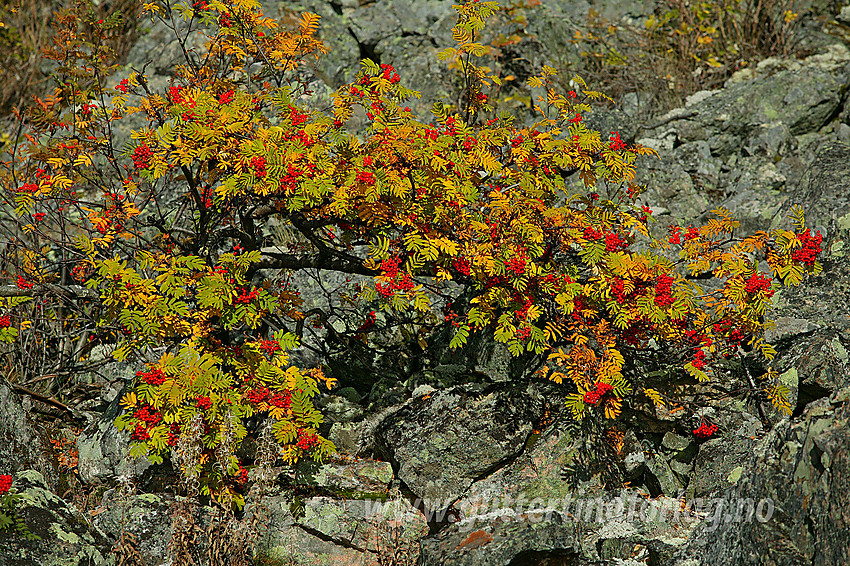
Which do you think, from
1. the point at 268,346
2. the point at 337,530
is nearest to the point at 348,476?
the point at 337,530

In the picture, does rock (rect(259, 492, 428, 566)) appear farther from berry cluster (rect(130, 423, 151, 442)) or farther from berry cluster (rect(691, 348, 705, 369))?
berry cluster (rect(691, 348, 705, 369))

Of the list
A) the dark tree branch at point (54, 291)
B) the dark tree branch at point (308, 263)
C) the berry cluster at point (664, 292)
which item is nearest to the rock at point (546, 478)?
the berry cluster at point (664, 292)

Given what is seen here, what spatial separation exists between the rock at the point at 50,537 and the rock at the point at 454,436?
5.78 feet

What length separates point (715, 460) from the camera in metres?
4.09

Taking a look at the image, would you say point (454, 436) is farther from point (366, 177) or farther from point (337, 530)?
point (366, 177)

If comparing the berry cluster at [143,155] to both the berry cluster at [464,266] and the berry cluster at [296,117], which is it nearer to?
the berry cluster at [296,117]

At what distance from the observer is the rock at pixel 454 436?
14.2ft

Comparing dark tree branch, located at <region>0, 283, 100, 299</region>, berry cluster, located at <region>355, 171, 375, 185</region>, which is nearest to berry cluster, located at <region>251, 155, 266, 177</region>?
berry cluster, located at <region>355, 171, 375, 185</region>

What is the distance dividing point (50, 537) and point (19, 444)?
3.31ft

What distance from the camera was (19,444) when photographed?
4344 millimetres

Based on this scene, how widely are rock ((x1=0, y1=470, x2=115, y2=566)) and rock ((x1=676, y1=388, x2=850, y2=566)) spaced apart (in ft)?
10.6

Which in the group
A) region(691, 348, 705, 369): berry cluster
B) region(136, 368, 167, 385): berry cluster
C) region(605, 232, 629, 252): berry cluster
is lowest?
region(136, 368, 167, 385): berry cluster

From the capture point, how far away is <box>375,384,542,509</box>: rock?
4.32 m

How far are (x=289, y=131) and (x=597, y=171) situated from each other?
6.17 ft
